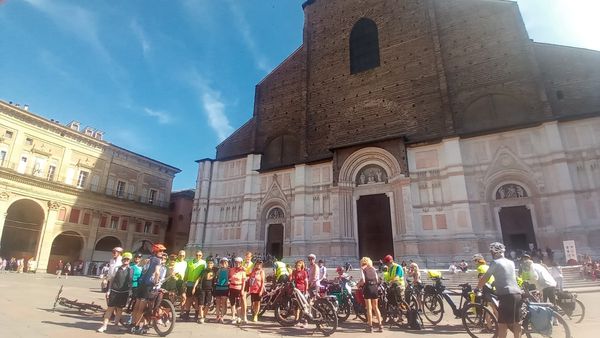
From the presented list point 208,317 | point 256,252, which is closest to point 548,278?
point 208,317

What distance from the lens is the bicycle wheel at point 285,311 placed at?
7.23m

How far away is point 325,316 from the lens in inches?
264

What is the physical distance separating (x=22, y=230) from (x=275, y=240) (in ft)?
70.7

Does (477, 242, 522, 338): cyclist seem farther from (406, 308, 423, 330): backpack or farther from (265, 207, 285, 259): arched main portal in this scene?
(265, 207, 285, 259): arched main portal

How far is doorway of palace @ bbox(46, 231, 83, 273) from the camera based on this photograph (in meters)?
26.5

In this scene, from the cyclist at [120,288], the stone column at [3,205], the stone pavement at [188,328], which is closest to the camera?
the stone pavement at [188,328]

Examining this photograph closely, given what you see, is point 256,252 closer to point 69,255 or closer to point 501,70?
point 69,255

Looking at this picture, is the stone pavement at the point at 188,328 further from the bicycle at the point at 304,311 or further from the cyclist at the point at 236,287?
the cyclist at the point at 236,287

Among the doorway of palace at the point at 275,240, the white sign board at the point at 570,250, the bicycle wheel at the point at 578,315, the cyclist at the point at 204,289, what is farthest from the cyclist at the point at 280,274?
the doorway of palace at the point at 275,240

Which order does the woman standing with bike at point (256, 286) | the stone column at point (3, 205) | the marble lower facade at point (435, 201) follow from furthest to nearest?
the stone column at point (3, 205), the marble lower facade at point (435, 201), the woman standing with bike at point (256, 286)

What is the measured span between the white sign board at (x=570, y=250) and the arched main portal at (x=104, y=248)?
3354cm

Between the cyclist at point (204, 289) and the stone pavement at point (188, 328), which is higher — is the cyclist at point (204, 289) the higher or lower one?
the higher one

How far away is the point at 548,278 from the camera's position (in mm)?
7094

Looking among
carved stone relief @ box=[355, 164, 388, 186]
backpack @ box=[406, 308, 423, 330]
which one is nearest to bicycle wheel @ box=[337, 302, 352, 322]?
backpack @ box=[406, 308, 423, 330]
